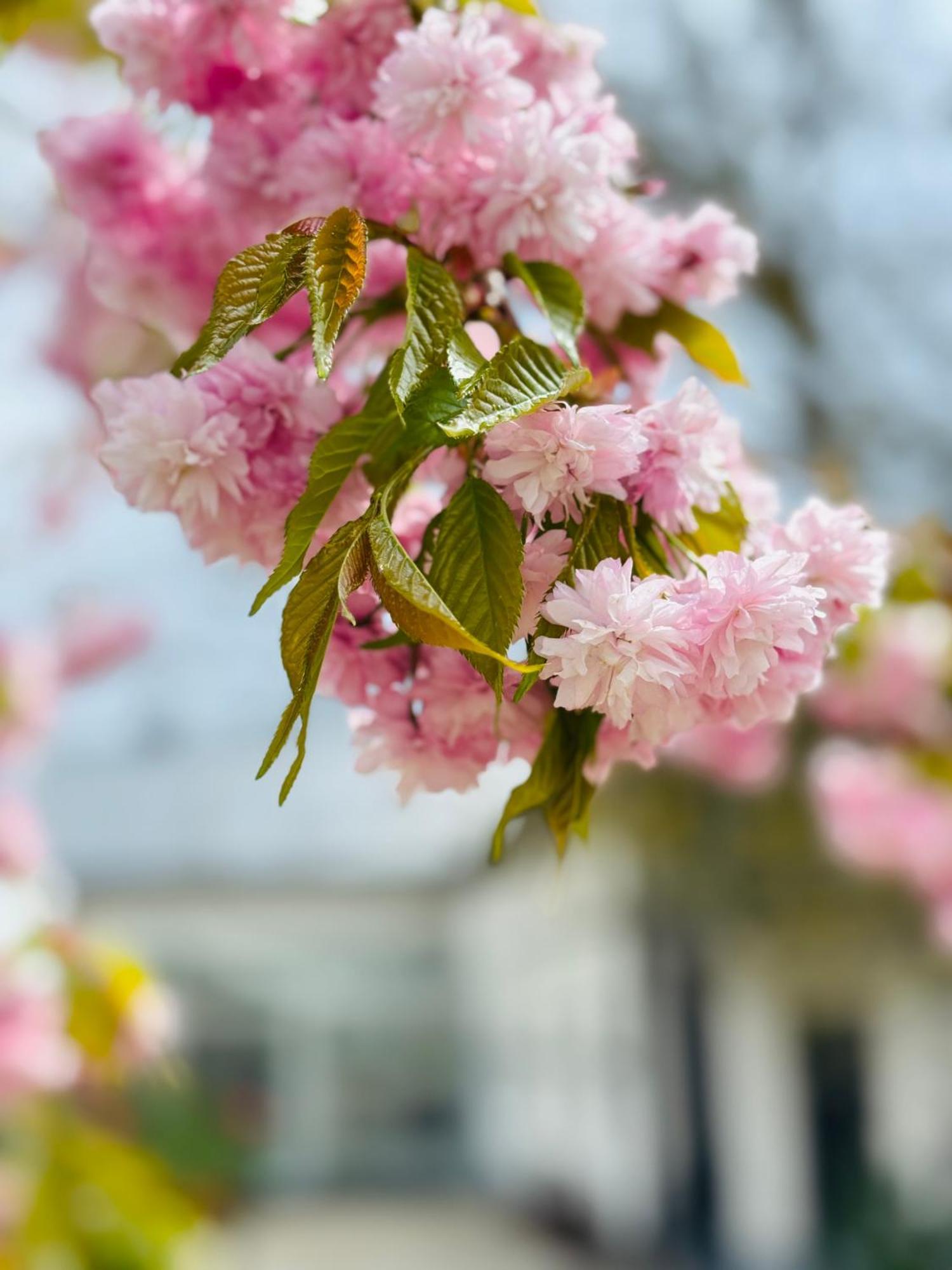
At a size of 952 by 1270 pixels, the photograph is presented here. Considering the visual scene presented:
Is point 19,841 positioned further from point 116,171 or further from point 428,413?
point 428,413

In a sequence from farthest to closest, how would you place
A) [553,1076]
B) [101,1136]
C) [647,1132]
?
[553,1076] < [647,1132] < [101,1136]

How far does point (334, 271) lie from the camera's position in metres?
0.30

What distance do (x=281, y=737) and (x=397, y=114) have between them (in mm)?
A: 214

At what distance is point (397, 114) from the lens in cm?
40

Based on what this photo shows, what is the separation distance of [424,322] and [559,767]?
0.11 meters

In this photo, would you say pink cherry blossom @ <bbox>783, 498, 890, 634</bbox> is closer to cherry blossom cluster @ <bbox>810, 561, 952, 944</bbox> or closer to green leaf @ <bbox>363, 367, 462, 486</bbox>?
green leaf @ <bbox>363, 367, 462, 486</bbox>

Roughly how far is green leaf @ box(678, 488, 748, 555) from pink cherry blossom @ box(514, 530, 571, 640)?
0.16 ft

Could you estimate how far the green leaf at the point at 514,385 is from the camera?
285 mm

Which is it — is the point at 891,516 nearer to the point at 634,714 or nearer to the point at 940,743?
the point at 940,743

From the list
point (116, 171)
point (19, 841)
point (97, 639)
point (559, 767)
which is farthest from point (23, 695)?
point (559, 767)

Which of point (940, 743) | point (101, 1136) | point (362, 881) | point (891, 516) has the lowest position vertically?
point (362, 881)

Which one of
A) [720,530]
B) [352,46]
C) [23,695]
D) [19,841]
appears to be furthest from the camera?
[23,695]

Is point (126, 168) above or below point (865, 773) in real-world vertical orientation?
above

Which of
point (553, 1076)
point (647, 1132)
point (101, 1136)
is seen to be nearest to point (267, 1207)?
point (553, 1076)
